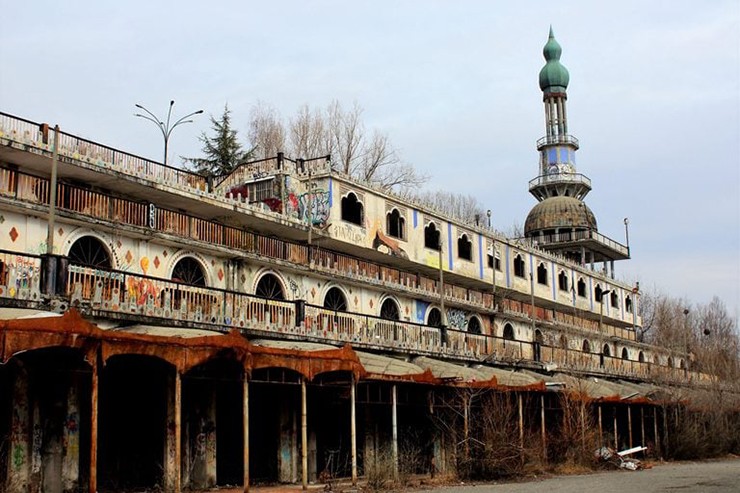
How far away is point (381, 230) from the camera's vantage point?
37.6 meters

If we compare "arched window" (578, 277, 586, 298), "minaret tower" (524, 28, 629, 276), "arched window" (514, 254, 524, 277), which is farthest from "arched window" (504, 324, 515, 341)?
"minaret tower" (524, 28, 629, 276)

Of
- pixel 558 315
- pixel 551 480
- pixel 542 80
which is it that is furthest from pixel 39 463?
pixel 542 80

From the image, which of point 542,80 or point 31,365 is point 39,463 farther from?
point 542,80

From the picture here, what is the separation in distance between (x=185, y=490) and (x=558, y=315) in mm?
38240

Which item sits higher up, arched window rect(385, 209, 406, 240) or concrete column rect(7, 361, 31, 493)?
arched window rect(385, 209, 406, 240)

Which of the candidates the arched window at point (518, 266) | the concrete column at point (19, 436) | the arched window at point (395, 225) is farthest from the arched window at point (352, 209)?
the concrete column at point (19, 436)

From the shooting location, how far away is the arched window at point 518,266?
168ft

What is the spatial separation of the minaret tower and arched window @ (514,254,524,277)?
1169 cm

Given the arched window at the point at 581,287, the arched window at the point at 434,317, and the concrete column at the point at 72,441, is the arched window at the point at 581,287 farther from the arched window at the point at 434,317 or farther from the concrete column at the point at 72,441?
the concrete column at the point at 72,441

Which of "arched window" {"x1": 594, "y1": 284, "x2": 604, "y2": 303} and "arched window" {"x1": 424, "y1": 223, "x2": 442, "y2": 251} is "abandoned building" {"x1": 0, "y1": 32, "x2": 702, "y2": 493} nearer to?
"arched window" {"x1": 424, "y1": 223, "x2": 442, "y2": 251}

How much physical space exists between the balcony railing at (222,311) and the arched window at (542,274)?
43.9ft

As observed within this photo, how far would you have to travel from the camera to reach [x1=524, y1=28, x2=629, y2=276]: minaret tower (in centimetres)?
6372

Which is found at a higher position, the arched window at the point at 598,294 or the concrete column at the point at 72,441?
the arched window at the point at 598,294

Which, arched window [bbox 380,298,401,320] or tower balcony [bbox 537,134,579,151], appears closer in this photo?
arched window [bbox 380,298,401,320]
